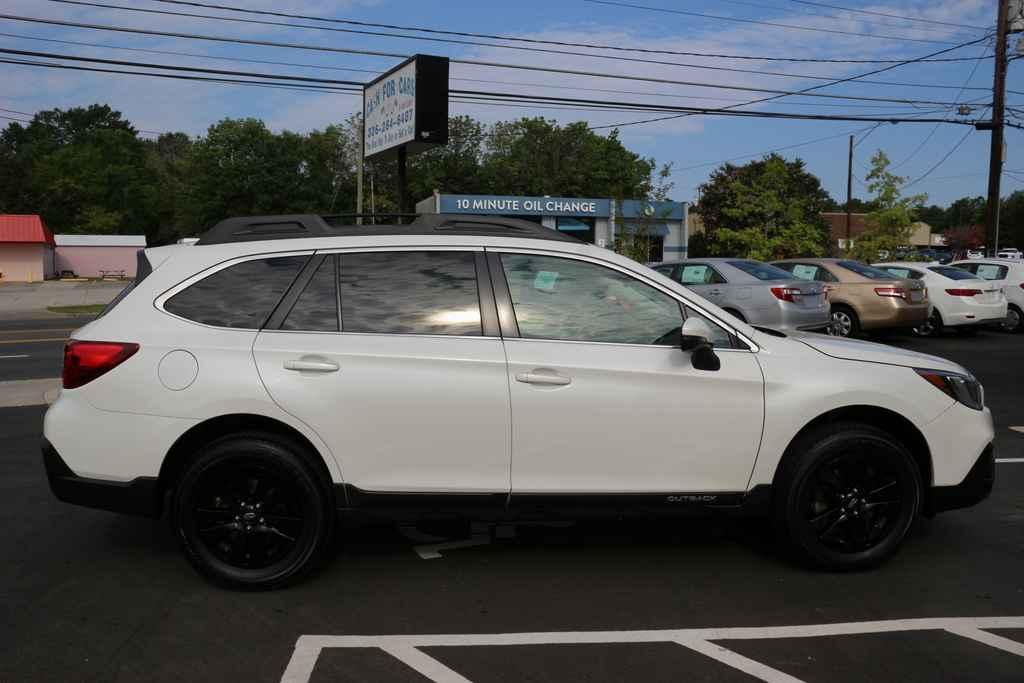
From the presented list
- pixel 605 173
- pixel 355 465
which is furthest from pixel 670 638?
pixel 605 173

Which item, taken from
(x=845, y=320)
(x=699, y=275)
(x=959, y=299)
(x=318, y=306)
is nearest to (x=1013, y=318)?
(x=959, y=299)

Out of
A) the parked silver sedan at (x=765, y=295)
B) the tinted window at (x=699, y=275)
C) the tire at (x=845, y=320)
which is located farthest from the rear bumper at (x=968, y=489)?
the tire at (x=845, y=320)

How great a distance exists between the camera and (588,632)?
3812mm

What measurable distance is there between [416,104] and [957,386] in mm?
16502

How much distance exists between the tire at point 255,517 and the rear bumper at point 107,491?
0.12 metres

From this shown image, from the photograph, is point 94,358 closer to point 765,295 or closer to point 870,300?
point 765,295

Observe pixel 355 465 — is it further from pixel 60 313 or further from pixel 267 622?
pixel 60 313

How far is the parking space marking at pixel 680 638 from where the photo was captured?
3531 mm

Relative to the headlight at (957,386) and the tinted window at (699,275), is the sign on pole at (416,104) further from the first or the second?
the headlight at (957,386)

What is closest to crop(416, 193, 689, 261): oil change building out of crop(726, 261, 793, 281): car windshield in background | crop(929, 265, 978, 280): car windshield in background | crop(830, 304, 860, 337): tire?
crop(929, 265, 978, 280): car windshield in background

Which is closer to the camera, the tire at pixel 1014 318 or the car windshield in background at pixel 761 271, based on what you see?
the car windshield in background at pixel 761 271

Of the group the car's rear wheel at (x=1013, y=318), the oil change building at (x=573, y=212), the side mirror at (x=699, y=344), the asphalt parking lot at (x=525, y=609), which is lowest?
the asphalt parking lot at (x=525, y=609)

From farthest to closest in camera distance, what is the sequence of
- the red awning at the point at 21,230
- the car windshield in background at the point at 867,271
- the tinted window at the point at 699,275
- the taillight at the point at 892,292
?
the red awning at the point at 21,230, the car windshield in background at the point at 867,271, the taillight at the point at 892,292, the tinted window at the point at 699,275

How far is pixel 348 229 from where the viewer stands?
15.0ft
